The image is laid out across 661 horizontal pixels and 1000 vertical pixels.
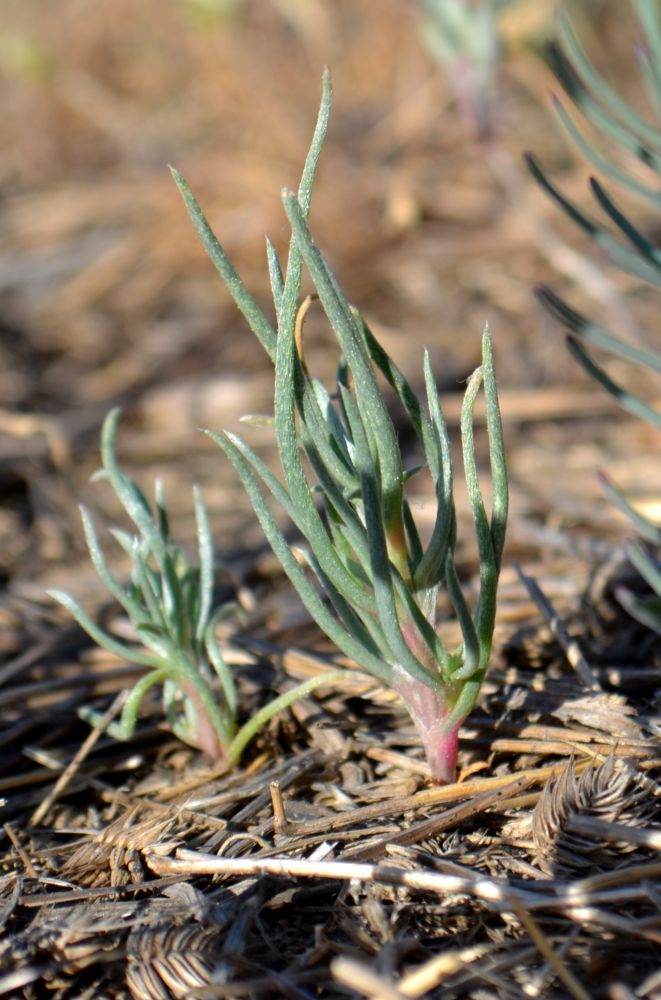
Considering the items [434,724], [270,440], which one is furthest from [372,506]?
[270,440]

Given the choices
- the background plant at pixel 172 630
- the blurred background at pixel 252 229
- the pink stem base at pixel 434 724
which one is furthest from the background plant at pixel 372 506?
the blurred background at pixel 252 229

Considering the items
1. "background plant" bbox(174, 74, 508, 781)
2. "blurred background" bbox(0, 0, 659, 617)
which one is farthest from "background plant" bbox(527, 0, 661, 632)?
"blurred background" bbox(0, 0, 659, 617)

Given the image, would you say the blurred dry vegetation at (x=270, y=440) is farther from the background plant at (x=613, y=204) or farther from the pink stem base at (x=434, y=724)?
the background plant at (x=613, y=204)

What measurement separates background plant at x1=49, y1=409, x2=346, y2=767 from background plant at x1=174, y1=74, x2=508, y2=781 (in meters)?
0.19

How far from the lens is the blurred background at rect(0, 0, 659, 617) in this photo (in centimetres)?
233

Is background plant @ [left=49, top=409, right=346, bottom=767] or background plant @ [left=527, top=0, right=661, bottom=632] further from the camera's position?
background plant @ [left=527, top=0, right=661, bottom=632]

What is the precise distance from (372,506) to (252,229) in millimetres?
2389

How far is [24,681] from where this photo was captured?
1562 millimetres

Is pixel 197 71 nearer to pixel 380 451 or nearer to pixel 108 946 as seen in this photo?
pixel 380 451

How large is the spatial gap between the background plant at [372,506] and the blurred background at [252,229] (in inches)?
28.2

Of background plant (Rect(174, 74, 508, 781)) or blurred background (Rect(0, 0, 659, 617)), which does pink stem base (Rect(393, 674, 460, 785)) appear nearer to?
background plant (Rect(174, 74, 508, 781))

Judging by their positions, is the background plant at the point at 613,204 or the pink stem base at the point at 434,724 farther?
the background plant at the point at 613,204

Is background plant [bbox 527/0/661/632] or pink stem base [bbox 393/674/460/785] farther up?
background plant [bbox 527/0/661/632]

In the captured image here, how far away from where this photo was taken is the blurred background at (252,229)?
2330 millimetres
